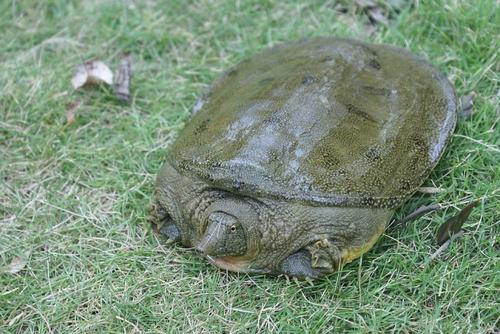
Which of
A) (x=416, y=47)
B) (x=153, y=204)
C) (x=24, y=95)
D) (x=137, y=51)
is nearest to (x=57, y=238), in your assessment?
(x=153, y=204)

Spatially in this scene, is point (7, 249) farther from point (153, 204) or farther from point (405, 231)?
point (405, 231)

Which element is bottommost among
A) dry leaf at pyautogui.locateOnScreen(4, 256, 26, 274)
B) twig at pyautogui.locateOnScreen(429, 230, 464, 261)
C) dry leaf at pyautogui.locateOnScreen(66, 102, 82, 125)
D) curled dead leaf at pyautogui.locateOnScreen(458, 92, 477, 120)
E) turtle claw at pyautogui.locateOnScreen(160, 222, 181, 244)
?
dry leaf at pyautogui.locateOnScreen(4, 256, 26, 274)

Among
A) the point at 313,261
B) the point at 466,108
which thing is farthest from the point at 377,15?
the point at 313,261

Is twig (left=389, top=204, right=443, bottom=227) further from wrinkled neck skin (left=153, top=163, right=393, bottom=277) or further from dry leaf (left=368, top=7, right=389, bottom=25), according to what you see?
dry leaf (left=368, top=7, right=389, bottom=25)

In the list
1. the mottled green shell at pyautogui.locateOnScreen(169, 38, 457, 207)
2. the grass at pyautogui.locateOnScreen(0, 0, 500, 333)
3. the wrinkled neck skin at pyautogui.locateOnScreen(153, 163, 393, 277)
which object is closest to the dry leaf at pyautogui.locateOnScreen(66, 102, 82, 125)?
the grass at pyautogui.locateOnScreen(0, 0, 500, 333)

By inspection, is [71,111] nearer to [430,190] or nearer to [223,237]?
[223,237]

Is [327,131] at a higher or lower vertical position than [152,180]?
higher
